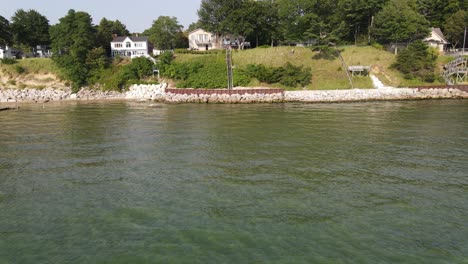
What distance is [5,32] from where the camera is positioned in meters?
88.8

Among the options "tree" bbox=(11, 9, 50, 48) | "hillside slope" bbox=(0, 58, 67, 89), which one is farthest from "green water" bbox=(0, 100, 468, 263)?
"tree" bbox=(11, 9, 50, 48)

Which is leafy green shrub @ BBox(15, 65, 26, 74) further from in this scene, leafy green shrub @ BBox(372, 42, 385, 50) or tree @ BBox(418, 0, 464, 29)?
tree @ BBox(418, 0, 464, 29)

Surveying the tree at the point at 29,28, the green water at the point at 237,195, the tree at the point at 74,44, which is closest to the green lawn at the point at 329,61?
the tree at the point at 74,44

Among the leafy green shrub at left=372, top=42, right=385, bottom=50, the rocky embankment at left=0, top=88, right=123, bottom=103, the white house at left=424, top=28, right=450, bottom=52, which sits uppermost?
the white house at left=424, top=28, right=450, bottom=52

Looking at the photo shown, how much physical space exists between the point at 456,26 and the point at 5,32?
11027 centimetres

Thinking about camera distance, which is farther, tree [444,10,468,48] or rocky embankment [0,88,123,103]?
tree [444,10,468,48]

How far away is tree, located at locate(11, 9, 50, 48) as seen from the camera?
92262mm

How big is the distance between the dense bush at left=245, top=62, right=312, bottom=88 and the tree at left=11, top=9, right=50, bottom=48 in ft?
209

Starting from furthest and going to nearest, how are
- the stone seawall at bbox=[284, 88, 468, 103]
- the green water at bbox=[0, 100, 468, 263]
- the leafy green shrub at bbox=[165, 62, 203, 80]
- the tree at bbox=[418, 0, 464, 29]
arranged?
1. the tree at bbox=[418, 0, 464, 29]
2. the leafy green shrub at bbox=[165, 62, 203, 80]
3. the stone seawall at bbox=[284, 88, 468, 103]
4. the green water at bbox=[0, 100, 468, 263]

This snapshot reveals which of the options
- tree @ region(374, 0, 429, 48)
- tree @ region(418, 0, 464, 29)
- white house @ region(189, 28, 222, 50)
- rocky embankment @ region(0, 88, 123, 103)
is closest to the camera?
rocky embankment @ region(0, 88, 123, 103)

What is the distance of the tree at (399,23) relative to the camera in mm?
71812

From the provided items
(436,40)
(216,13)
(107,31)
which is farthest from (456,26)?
(107,31)

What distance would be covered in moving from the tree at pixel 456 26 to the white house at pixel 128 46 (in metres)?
74.6

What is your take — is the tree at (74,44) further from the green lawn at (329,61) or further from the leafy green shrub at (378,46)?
the leafy green shrub at (378,46)
